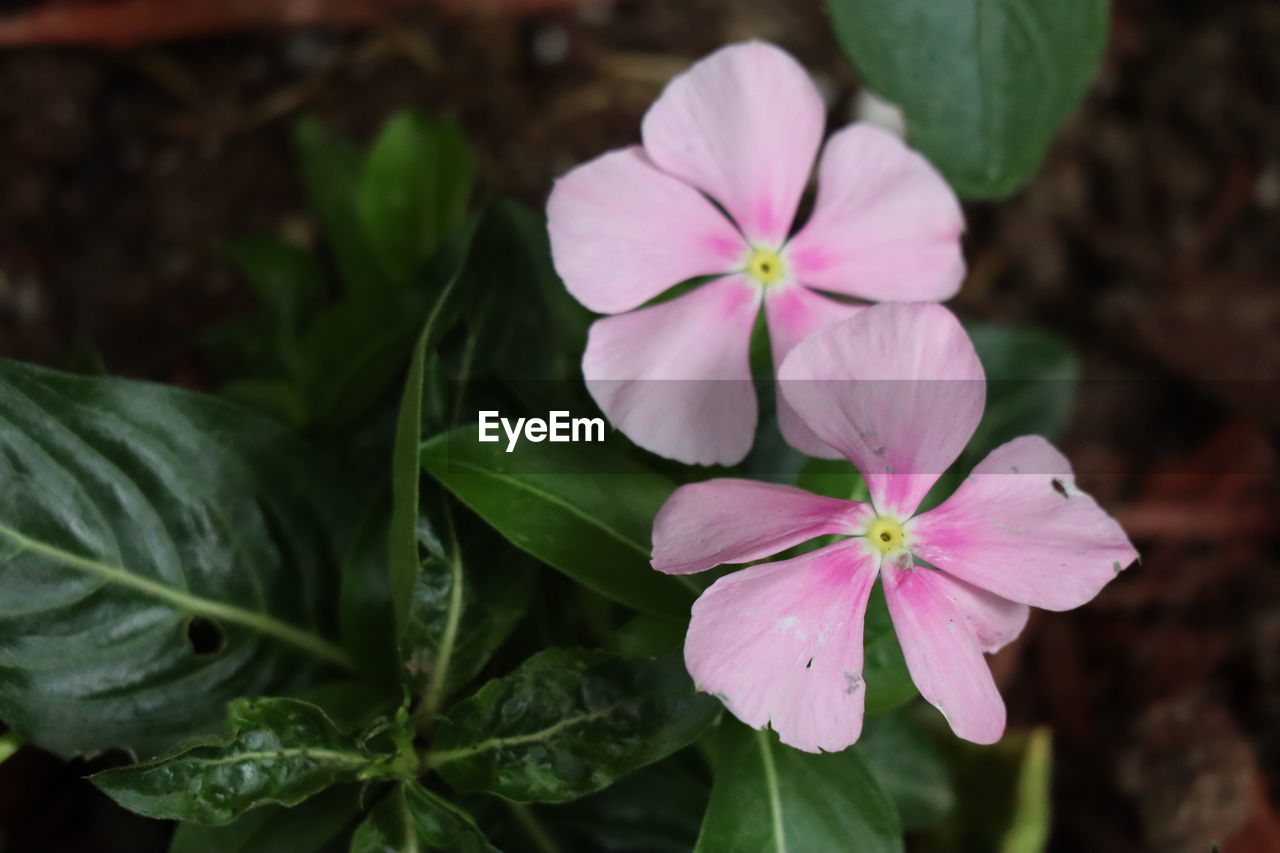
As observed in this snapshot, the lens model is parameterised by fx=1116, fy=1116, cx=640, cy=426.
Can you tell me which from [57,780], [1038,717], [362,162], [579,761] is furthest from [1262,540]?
[57,780]

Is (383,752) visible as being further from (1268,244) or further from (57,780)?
(1268,244)

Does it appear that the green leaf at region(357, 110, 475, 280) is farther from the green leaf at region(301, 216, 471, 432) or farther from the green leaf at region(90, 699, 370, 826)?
the green leaf at region(90, 699, 370, 826)

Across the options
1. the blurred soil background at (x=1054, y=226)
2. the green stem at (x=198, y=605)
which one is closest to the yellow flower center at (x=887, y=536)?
the green stem at (x=198, y=605)

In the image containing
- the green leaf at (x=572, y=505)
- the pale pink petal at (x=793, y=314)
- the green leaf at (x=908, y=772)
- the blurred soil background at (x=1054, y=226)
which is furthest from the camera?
the blurred soil background at (x=1054, y=226)

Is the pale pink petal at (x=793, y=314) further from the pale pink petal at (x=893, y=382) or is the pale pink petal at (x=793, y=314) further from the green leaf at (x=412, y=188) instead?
the green leaf at (x=412, y=188)

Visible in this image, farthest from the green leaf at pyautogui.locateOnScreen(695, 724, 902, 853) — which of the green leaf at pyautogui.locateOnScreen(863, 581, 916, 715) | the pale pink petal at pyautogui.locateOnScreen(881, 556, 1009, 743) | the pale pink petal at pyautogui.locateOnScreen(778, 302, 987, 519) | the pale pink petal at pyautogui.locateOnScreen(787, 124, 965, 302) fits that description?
the pale pink petal at pyautogui.locateOnScreen(787, 124, 965, 302)
